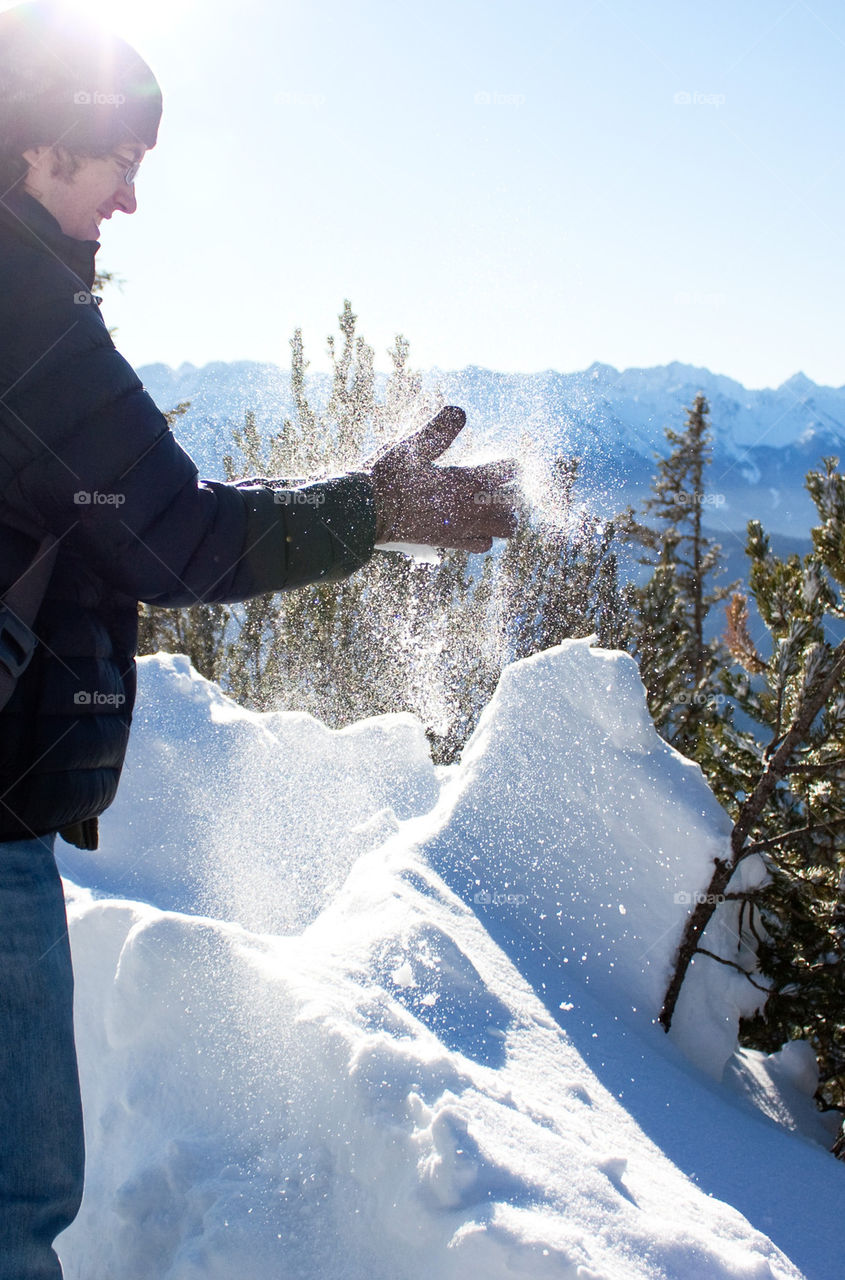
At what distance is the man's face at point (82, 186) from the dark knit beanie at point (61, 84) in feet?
0.05

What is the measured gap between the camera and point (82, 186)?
4.25 feet

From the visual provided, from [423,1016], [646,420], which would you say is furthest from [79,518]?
[646,420]

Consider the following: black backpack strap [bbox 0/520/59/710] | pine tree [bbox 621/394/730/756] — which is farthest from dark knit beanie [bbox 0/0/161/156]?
pine tree [bbox 621/394/730/756]

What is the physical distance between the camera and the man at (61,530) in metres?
1.15

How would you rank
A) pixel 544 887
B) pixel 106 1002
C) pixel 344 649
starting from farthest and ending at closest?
pixel 344 649 < pixel 544 887 < pixel 106 1002

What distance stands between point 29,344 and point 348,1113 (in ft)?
4.77

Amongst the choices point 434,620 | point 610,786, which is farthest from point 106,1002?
point 434,620

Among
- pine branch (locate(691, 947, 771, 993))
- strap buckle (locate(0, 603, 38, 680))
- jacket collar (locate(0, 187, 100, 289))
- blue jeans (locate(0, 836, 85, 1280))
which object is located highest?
jacket collar (locate(0, 187, 100, 289))

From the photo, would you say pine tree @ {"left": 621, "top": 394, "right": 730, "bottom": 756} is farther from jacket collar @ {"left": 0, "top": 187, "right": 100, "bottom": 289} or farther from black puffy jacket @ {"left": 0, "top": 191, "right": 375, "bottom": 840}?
jacket collar @ {"left": 0, "top": 187, "right": 100, "bottom": 289}

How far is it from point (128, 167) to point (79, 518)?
1.90ft

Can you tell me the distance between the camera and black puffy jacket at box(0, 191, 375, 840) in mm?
1160

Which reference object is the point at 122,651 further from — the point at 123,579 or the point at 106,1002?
the point at 106,1002

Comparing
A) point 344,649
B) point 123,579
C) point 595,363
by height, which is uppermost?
point 595,363

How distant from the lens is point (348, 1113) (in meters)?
1.62
